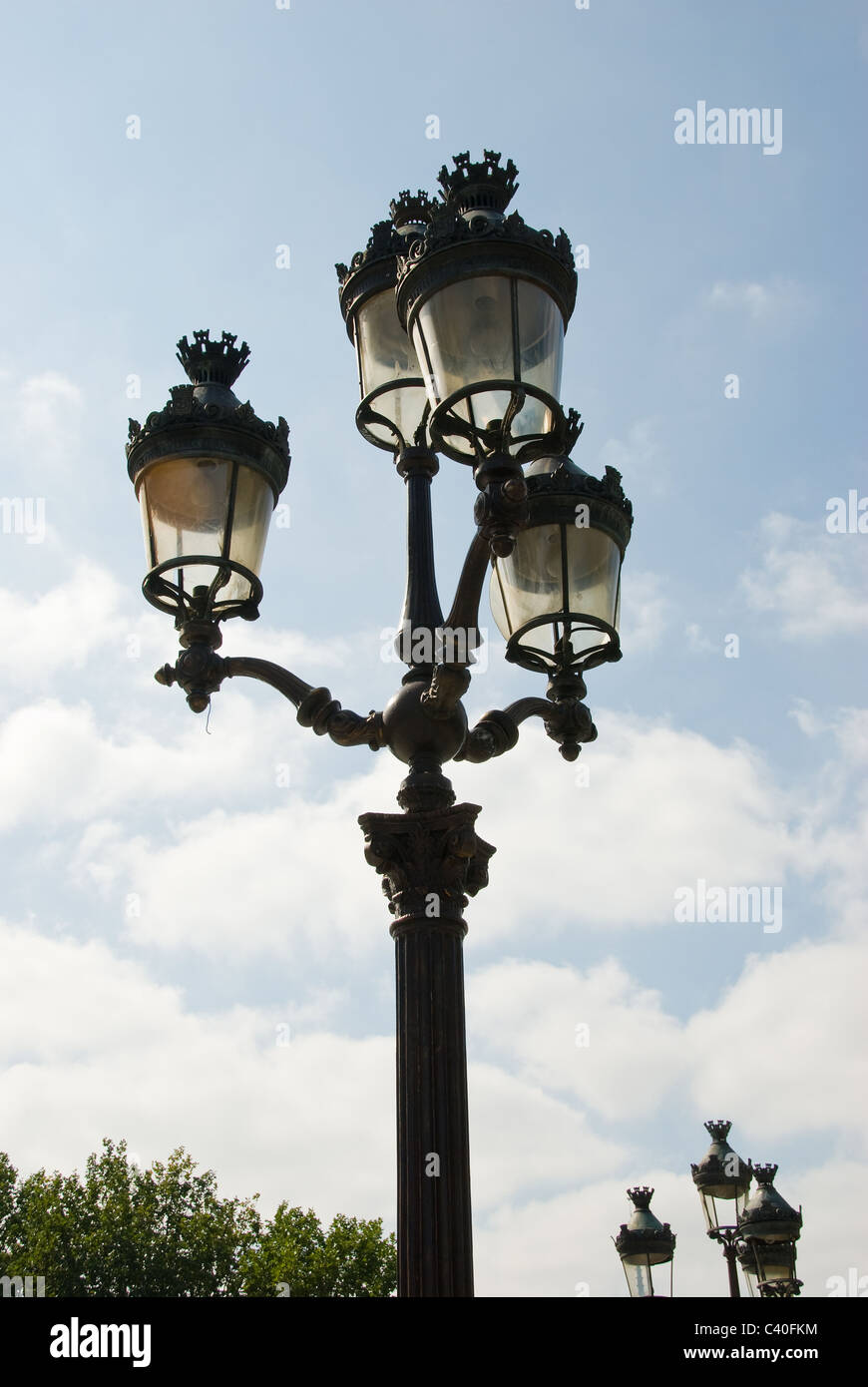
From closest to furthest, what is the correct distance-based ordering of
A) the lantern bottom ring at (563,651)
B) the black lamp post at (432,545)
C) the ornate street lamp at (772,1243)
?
the black lamp post at (432,545) → the lantern bottom ring at (563,651) → the ornate street lamp at (772,1243)

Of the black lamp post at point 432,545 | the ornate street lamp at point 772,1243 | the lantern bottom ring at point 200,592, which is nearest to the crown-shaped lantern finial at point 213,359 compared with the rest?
the black lamp post at point 432,545

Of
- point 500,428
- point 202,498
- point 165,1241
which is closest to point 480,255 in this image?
point 500,428

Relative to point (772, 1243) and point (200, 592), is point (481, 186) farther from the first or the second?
point (772, 1243)

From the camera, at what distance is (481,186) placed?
527cm

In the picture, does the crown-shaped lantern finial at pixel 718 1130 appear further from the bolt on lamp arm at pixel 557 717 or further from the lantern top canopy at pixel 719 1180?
the bolt on lamp arm at pixel 557 717

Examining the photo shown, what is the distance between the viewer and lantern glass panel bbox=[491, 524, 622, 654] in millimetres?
6180

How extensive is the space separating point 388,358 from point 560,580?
1419mm

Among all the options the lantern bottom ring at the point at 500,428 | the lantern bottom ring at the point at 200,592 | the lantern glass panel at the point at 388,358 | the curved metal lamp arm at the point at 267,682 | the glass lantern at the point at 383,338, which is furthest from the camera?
the lantern glass panel at the point at 388,358

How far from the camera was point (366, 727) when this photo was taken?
5258mm

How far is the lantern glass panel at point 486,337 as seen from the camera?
4.80 m

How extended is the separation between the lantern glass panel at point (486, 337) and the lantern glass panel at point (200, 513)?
3.95 ft
